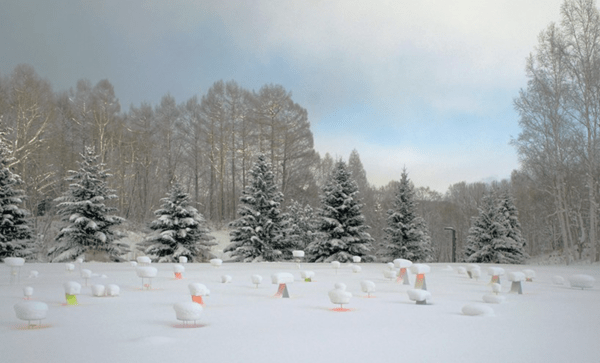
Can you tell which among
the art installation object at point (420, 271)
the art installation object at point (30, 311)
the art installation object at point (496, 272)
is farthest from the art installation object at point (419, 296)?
the art installation object at point (30, 311)

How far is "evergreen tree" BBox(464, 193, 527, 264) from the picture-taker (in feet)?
88.4

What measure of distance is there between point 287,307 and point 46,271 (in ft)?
32.4

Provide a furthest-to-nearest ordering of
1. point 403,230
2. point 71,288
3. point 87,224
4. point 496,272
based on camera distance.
A: point 403,230, point 87,224, point 496,272, point 71,288

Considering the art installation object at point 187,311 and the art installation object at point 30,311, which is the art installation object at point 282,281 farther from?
the art installation object at point 30,311

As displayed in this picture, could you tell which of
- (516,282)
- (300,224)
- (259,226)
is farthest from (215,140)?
(516,282)

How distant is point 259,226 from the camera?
22.7 m

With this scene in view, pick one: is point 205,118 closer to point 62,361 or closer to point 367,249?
point 367,249

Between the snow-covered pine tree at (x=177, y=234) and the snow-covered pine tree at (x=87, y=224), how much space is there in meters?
1.60

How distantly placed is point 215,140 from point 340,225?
1497 centimetres

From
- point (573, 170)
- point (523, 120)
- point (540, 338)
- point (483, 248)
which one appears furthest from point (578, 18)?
point (540, 338)

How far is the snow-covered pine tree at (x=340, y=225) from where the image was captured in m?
22.4

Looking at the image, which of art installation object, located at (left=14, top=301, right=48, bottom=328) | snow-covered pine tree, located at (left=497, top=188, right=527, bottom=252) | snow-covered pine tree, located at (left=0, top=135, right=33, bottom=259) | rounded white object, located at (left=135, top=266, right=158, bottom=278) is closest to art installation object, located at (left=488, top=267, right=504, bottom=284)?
rounded white object, located at (left=135, top=266, right=158, bottom=278)

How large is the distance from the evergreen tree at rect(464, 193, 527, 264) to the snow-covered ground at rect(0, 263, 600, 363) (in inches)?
703

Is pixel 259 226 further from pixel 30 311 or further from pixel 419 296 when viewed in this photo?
pixel 30 311
